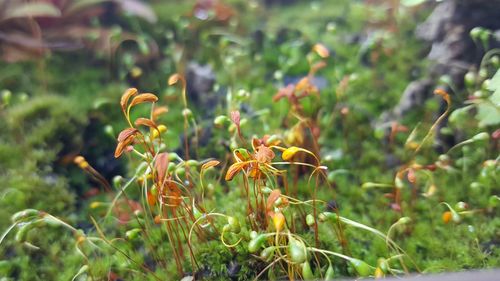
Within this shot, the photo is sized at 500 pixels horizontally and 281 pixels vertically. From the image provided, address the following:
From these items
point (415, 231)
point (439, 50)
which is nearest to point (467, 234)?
point (415, 231)

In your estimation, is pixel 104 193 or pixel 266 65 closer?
pixel 104 193

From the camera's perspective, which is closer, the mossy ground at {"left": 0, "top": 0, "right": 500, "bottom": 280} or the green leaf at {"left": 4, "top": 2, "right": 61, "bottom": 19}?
the mossy ground at {"left": 0, "top": 0, "right": 500, "bottom": 280}

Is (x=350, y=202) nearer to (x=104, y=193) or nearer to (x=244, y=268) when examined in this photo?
(x=244, y=268)

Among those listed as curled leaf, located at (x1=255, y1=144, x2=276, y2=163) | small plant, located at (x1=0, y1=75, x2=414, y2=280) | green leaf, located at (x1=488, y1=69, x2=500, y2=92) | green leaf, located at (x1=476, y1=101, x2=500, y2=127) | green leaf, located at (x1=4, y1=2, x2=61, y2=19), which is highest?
green leaf, located at (x1=4, y1=2, x2=61, y2=19)

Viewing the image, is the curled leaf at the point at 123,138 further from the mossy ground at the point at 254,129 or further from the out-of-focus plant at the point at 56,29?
the out-of-focus plant at the point at 56,29

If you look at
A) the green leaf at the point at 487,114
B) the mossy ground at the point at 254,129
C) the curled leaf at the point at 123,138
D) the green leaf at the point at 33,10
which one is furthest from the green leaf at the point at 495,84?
the green leaf at the point at 33,10

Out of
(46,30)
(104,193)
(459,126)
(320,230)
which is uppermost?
(46,30)

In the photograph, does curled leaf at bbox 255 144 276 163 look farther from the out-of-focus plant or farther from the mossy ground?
the out-of-focus plant

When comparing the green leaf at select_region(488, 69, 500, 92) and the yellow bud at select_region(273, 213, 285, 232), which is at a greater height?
the green leaf at select_region(488, 69, 500, 92)

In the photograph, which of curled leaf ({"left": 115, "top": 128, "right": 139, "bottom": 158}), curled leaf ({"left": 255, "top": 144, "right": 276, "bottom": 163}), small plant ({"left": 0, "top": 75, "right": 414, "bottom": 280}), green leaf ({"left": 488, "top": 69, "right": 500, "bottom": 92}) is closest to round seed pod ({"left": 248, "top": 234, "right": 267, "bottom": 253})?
small plant ({"left": 0, "top": 75, "right": 414, "bottom": 280})
